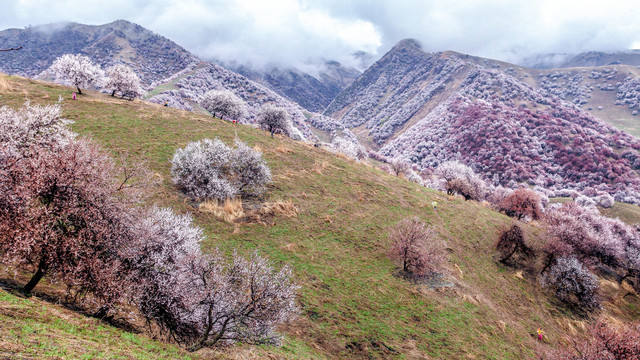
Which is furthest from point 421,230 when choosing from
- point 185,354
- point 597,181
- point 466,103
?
point 466,103

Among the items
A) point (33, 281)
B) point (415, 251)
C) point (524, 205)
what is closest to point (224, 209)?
point (33, 281)

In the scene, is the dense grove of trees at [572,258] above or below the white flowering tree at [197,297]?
above

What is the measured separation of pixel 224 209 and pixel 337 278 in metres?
8.86

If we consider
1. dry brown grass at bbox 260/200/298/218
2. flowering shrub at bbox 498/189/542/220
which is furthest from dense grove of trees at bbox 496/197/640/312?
dry brown grass at bbox 260/200/298/218

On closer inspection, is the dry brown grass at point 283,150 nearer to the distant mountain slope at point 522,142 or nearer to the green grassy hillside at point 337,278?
the green grassy hillside at point 337,278

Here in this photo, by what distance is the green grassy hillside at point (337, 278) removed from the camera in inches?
279

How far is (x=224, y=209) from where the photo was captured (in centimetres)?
1775

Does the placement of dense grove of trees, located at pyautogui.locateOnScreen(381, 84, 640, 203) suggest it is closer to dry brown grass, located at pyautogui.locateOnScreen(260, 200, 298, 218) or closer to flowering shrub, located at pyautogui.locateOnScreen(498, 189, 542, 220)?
flowering shrub, located at pyautogui.locateOnScreen(498, 189, 542, 220)

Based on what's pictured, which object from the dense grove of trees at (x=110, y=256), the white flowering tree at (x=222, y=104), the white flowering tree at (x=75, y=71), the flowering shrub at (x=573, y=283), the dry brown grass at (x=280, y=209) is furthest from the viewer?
the white flowering tree at (x=222, y=104)

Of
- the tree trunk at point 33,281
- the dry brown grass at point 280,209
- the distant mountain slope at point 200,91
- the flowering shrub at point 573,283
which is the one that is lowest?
the tree trunk at point 33,281

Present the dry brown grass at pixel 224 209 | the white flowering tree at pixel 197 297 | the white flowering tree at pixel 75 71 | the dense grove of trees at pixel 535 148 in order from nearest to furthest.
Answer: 1. the white flowering tree at pixel 197 297
2. the dry brown grass at pixel 224 209
3. the white flowering tree at pixel 75 71
4. the dense grove of trees at pixel 535 148

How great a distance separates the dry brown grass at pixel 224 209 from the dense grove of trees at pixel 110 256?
718 centimetres

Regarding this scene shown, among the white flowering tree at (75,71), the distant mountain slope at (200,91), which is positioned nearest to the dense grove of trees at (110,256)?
the white flowering tree at (75,71)

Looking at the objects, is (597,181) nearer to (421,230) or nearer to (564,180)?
(564,180)
